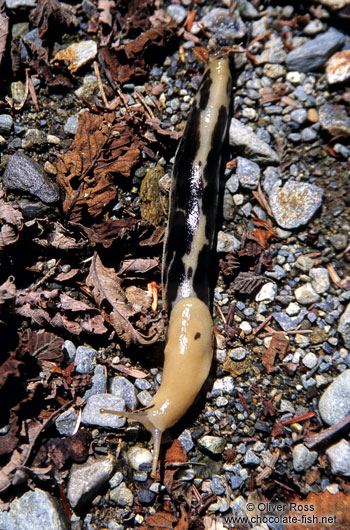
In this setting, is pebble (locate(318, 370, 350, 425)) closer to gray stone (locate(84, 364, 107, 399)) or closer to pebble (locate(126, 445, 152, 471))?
pebble (locate(126, 445, 152, 471))

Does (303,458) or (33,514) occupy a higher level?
(33,514)

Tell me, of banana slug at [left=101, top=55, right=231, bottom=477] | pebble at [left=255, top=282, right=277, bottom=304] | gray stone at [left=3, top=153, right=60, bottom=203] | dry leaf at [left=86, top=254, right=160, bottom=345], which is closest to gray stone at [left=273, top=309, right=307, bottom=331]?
pebble at [left=255, top=282, right=277, bottom=304]

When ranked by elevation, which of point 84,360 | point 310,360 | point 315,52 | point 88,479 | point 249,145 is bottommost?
point 88,479

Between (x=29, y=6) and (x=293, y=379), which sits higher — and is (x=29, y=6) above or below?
above

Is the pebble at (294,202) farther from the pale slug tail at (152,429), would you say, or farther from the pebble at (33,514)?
the pebble at (33,514)

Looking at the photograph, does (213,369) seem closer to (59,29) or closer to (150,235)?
(150,235)

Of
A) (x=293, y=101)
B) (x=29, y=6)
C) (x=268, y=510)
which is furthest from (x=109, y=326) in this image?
(x=29, y=6)

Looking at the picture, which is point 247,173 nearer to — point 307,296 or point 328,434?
point 307,296

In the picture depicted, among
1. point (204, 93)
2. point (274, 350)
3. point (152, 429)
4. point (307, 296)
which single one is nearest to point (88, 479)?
point (152, 429)
